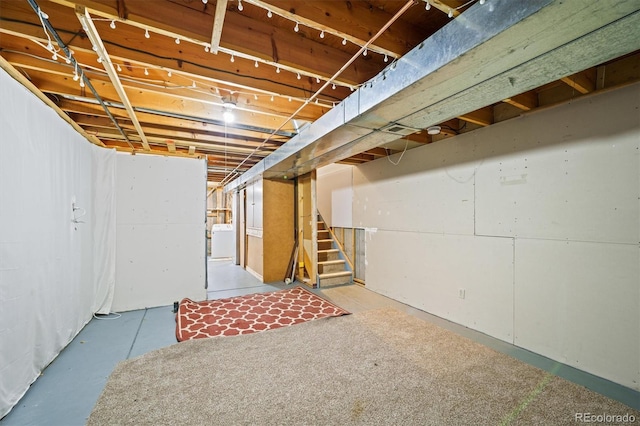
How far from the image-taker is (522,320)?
8.60 ft

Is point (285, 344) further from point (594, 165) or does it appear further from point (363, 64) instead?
point (594, 165)

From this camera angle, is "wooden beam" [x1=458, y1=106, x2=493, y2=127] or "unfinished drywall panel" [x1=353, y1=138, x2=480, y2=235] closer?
"wooden beam" [x1=458, y1=106, x2=493, y2=127]

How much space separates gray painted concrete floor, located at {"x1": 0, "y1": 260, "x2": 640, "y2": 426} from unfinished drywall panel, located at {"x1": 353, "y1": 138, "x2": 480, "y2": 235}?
1226mm

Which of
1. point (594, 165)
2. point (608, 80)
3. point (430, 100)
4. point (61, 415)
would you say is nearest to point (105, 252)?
point (61, 415)

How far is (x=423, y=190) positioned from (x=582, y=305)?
6.59ft

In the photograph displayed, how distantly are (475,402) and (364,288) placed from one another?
3038mm

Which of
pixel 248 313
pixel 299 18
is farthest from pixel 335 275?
pixel 299 18

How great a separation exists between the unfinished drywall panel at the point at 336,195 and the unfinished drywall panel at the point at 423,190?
0.38m

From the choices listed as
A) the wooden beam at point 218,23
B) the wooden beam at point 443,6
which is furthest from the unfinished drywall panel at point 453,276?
the wooden beam at point 218,23

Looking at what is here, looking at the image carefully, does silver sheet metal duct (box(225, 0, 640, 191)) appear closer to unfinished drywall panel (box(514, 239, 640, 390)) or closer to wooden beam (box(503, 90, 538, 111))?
wooden beam (box(503, 90, 538, 111))

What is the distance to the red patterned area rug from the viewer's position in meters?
3.05

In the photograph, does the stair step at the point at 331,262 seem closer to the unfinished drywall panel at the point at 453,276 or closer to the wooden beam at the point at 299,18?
the unfinished drywall panel at the point at 453,276

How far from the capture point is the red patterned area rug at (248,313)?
3055 mm

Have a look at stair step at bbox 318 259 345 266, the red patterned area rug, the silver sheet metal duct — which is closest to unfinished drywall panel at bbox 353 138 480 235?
stair step at bbox 318 259 345 266
